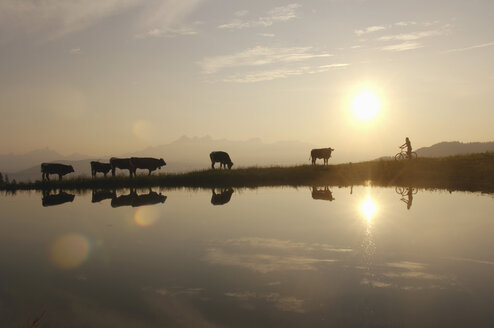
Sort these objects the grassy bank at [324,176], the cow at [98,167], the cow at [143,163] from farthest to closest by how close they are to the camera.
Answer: the cow at [98,167] < the cow at [143,163] < the grassy bank at [324,176]

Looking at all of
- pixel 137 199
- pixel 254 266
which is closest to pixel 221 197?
pixel 137 199

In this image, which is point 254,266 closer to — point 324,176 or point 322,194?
point 322,194

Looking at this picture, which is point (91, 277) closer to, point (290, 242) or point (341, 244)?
point (290, 242)

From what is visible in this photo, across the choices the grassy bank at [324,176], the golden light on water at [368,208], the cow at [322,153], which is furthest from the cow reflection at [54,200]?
the cow at [322,153]

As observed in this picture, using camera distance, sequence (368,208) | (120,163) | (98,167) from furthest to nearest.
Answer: (98,167) < (120,163) < (368,208)

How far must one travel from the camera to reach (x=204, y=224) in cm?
1518

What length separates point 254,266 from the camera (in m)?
9.70

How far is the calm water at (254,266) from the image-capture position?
22.7 feet

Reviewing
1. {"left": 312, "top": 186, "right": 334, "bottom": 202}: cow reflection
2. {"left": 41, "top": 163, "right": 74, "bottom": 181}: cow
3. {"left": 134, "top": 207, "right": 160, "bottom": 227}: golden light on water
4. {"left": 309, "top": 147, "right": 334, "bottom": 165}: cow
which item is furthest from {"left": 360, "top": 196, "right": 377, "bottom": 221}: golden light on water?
{"left": 41, "top": 163, "right": 74, "bottom": 181}: cow

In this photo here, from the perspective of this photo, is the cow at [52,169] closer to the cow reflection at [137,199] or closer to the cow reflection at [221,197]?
the cow reflection at [137,199]

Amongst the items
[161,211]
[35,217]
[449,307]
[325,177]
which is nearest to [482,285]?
[449,307]

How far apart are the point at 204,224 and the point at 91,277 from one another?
6339mm

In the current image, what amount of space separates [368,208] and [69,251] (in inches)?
478

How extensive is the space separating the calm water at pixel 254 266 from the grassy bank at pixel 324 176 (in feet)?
38.3
